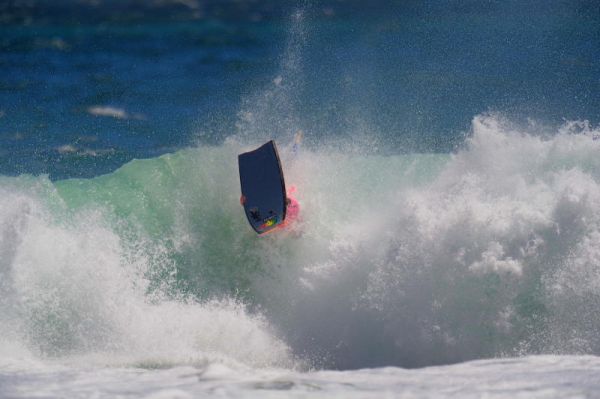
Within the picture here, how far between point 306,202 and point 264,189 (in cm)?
120

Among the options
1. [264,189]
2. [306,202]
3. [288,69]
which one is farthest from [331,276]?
[288,69]

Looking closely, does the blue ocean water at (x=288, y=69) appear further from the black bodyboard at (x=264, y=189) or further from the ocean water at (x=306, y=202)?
the black bodyboard at (x=264, y=189)

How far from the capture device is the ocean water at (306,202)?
6.96m

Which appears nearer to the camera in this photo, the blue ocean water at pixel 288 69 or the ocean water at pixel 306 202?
the ocean water at pixel 306 202

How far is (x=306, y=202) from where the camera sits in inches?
410

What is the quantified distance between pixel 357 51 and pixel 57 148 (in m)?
7.82

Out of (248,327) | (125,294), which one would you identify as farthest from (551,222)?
(125,294)

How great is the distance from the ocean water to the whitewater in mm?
35

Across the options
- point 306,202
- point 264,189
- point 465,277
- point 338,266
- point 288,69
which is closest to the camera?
point 465,277

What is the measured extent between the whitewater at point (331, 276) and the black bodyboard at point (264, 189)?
563 millimetres

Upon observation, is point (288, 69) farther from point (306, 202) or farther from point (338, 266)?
point (338, 266)

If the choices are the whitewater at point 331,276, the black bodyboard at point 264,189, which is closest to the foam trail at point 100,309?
the whitewater at point 331,276

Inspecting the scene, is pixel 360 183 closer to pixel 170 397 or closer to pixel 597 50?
pixel 597 50

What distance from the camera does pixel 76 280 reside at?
8.62 m
